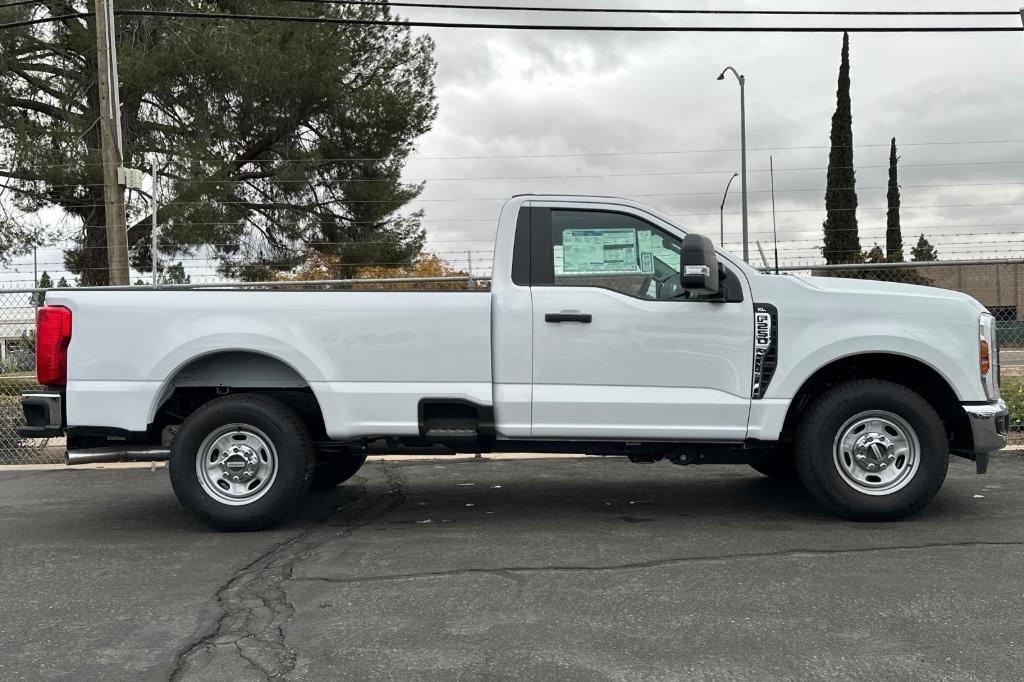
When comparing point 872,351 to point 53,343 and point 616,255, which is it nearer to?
point 616,255

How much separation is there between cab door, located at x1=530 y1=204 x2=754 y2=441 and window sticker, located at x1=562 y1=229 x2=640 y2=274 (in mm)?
185

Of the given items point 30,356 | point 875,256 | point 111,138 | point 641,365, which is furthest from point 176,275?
point 875,256

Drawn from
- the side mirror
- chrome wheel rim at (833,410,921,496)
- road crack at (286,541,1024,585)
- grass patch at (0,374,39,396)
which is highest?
the side mirror

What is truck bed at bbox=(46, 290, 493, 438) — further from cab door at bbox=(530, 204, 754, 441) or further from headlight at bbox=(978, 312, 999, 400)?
headlight at bbox=(978, 312, 999, 400)

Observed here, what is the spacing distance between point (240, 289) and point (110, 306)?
0.79 m

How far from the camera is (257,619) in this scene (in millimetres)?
3908

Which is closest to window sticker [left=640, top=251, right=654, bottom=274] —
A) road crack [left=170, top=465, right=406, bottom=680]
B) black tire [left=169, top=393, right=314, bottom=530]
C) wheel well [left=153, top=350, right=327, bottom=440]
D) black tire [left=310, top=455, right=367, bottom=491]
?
wheel well [left=153, top=350, right=327, bottom=440]

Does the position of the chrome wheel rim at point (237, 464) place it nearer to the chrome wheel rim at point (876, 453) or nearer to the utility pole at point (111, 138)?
the chrome wheel rim at point (876, 453)

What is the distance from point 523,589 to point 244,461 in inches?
85.4

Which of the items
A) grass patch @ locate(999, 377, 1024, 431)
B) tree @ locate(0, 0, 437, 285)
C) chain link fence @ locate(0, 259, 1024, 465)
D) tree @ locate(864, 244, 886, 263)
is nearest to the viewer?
grass patch @ locate(999, 377, 1024, 431)

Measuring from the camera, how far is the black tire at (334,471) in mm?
6859

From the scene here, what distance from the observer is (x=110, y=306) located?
216 inches

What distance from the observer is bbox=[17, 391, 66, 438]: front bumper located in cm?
546

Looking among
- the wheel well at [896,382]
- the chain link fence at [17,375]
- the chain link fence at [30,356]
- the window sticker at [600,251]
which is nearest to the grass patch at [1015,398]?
the chain link fence at [30,356]
